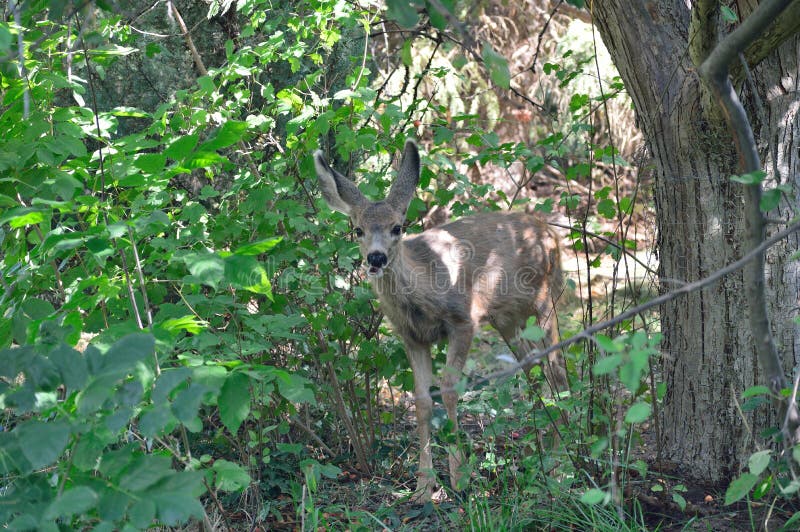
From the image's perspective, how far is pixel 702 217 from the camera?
14.5 feet

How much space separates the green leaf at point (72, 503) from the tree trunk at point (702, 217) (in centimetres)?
306

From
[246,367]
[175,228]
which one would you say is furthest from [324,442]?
[246,367]

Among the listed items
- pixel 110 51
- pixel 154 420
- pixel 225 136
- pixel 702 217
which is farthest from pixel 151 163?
pixel 702 217

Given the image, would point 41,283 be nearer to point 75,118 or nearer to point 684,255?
point 75,118

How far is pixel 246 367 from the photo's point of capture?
2.93m

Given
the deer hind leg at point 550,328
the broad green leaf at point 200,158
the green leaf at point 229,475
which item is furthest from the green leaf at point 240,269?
the deer hind leg at point 550,328

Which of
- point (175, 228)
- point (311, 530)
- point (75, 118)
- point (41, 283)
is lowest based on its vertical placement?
point (311, 530)

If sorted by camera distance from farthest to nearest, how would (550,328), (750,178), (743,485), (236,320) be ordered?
(550,328)
(236,320)
(743,485)
(750,178)

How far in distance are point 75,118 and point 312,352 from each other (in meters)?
2.14

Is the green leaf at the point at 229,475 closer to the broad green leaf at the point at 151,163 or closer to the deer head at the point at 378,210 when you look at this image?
the broad green leaf at the point at 151,163

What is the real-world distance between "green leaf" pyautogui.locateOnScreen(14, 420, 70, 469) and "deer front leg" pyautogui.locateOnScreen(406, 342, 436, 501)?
9.41 ft

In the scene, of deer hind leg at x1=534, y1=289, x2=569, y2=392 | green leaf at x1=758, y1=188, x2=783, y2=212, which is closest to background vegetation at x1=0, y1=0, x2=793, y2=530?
deer hind leg at x1=534, y1=289, x2=569, y2=392

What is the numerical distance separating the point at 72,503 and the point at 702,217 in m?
3.40

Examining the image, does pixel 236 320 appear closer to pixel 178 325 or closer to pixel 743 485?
pixel 178 325
